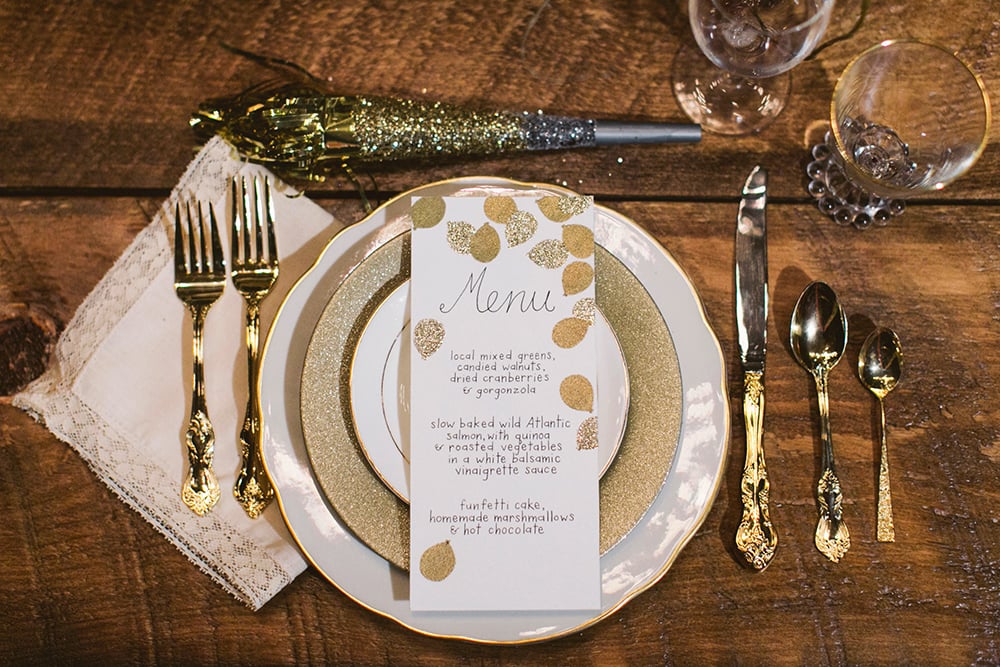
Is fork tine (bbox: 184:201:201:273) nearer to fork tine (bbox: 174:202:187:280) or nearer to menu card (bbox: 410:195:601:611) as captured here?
fork tine (bbox: 174:202:187:280)

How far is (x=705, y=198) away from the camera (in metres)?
0.75

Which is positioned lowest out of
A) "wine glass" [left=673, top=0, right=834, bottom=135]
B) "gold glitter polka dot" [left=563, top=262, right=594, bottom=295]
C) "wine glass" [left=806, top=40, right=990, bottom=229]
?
"gold glitter polka dot" [left=563, top=262, right=594, bottom=295]

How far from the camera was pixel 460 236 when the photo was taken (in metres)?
0.66

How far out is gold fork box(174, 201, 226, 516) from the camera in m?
0.69

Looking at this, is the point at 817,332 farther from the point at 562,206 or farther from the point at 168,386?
the point at 168,386

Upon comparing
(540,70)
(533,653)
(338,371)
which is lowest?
(533,653)

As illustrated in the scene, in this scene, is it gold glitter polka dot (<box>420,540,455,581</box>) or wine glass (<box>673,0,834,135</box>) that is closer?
gold glitter polka dot (<box>420,540,455,581</box>)

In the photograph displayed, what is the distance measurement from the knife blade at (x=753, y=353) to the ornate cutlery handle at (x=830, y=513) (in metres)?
0.05

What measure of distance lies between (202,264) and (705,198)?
1.62 ft

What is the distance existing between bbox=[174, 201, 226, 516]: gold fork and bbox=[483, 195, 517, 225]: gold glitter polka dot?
0.26m

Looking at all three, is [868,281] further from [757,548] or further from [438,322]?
[438,322]

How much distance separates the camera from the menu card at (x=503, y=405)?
63 centimetres

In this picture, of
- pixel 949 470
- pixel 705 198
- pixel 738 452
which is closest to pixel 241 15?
pixel 705 198

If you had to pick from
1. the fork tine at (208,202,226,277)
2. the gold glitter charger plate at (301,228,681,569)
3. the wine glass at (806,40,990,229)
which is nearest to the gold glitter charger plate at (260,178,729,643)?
the gold glitter charger plate at (301,228,681,569)
